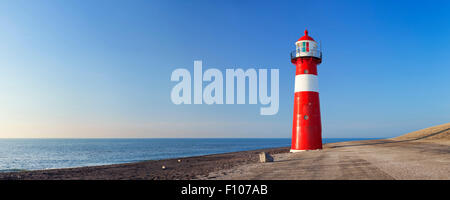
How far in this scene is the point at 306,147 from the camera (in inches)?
966

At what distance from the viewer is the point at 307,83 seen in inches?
968

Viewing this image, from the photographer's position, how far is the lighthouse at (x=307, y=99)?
24438 millimetres

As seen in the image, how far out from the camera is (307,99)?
2441cm

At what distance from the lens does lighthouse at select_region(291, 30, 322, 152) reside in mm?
24438

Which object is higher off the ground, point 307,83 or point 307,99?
point 307,83

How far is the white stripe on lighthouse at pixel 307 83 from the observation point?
80.7ft

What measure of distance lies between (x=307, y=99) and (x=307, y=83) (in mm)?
1461
